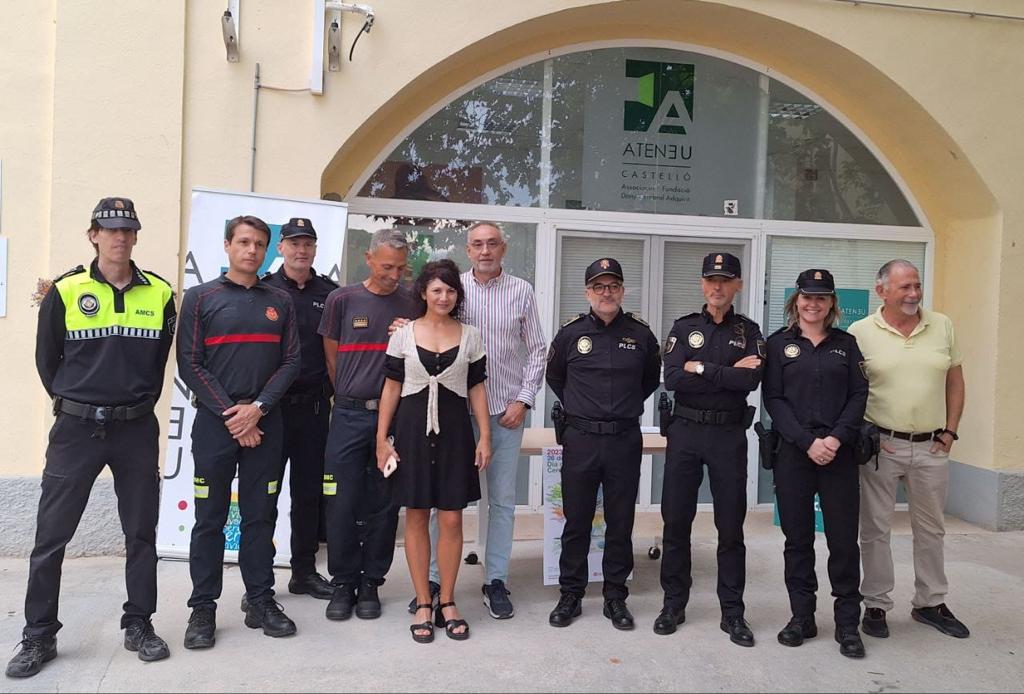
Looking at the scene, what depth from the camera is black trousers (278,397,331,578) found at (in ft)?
14.9

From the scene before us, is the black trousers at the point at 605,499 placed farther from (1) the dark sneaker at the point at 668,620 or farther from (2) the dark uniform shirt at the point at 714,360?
(2) the dark uniform shirt at the point at 714,360

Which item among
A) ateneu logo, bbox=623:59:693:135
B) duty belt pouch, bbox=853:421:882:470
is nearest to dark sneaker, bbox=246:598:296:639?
duty belt pouch, bbox=853:421:882:470

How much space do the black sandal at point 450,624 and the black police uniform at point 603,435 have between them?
598 mm

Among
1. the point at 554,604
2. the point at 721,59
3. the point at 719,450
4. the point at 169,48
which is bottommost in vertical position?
the point at 554,604

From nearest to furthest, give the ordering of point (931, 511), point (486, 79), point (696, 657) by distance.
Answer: point (696, 657) < point (931, 511) < point (486, 79)

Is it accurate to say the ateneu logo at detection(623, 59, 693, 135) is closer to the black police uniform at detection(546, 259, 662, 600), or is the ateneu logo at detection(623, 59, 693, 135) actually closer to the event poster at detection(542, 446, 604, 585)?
the black police uniform at detection(546, 259, 662, 600)

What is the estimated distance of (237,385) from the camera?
156 inches

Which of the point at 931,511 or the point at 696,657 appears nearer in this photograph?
the point at 696,657

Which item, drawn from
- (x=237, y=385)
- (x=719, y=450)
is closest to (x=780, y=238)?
(x=719, y=450)

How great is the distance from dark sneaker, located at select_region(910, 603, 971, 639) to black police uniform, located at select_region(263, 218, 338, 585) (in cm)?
337

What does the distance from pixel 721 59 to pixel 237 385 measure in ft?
16.2

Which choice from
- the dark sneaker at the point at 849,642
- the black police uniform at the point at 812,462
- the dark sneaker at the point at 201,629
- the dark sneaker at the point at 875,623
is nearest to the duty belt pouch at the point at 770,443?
the black police uniform at the point at 812,462

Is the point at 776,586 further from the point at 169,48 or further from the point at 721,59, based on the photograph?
the point at 169,48

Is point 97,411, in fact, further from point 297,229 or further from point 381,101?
point 381,101
